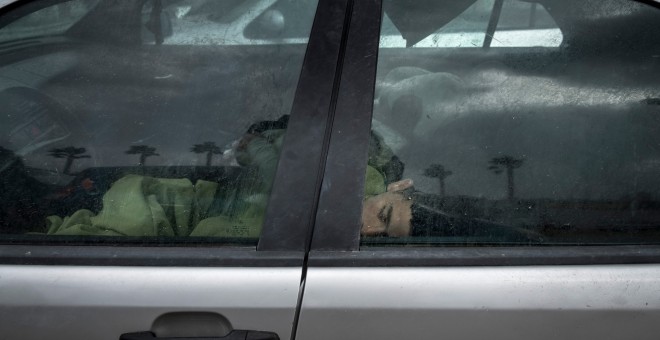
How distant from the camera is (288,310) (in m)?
1.58

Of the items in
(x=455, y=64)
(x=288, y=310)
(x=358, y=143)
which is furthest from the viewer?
(x=455, y=64)

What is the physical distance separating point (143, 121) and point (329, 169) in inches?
21.1

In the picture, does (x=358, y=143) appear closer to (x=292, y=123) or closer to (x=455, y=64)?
(x=292, y=123)

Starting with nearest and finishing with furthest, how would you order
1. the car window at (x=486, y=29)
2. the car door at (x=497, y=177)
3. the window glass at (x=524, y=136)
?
the car door at (x=497, y=177) < the window glass at (x=524, y=136) < the car window at (x=486, y=29)

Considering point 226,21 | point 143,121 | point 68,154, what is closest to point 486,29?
point 226,21

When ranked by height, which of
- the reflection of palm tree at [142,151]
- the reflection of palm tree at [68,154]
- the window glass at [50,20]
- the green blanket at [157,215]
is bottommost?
the green blanket at [157,215]

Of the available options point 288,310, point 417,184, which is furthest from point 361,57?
point 288,310

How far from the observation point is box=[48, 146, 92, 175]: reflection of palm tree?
1.79 meters

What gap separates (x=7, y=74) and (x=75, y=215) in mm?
492

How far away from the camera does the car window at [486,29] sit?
186 centimetres

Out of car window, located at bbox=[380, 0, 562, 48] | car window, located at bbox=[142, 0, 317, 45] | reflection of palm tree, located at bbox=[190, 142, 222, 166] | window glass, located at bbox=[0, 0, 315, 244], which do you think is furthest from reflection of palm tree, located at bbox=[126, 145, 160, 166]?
car window, located at bbox=[380, 0, 562, 48]

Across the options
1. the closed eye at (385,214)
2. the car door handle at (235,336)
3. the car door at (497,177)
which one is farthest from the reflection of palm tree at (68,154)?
the closed eye at (385,214)

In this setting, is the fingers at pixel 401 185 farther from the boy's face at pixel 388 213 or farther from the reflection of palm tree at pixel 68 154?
the reflection of palm tree at pixel 68 154

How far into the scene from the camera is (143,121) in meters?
1.82
